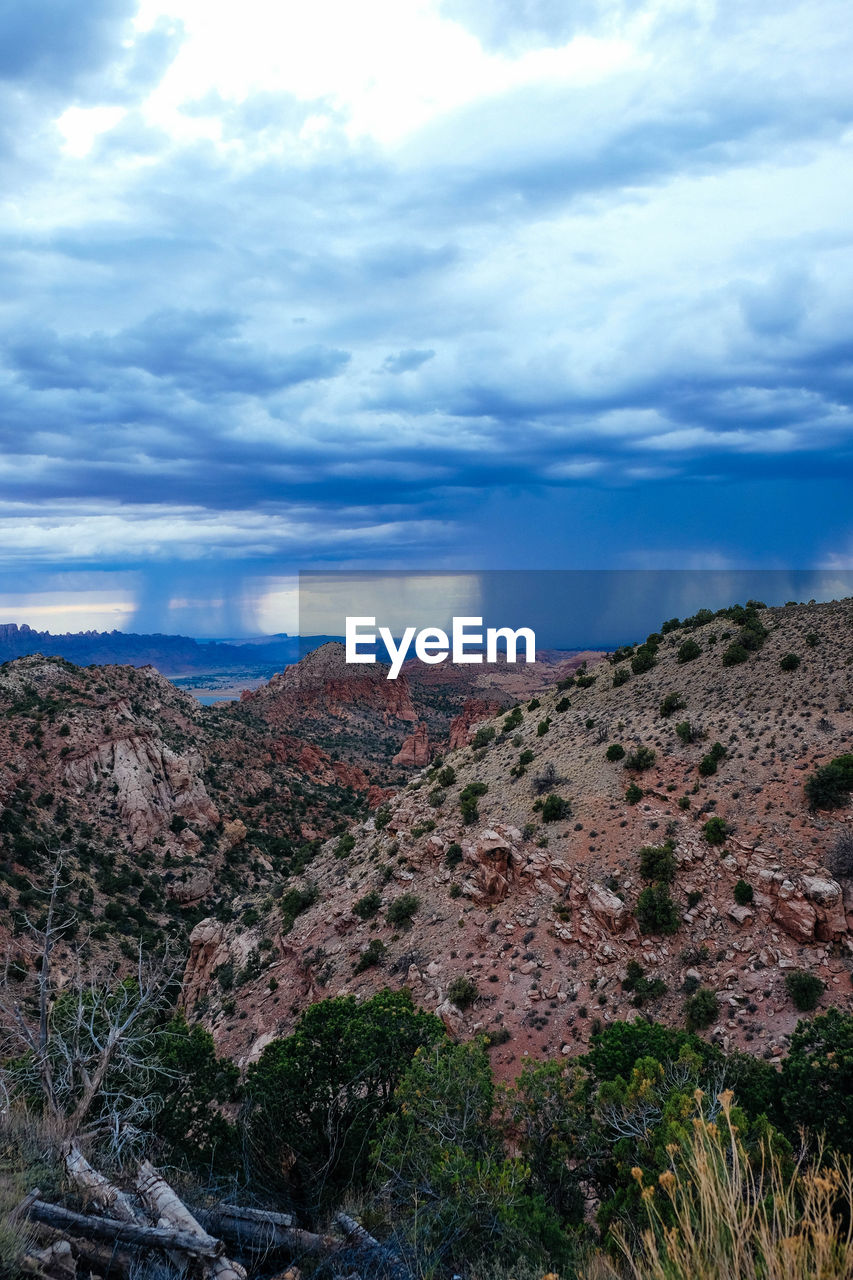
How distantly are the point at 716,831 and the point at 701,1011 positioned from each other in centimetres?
564

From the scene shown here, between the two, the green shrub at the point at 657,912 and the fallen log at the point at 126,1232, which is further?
the green shrub at the point at 657,912

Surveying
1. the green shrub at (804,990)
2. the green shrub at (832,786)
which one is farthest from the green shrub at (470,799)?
the green shrub at (804,990)

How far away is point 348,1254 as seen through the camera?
8461mm

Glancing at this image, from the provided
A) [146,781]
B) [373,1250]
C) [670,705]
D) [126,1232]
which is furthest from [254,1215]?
[146,781]

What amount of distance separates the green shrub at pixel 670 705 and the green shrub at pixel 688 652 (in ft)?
14.1

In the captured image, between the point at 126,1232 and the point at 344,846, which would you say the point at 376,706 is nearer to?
the point at 344,846

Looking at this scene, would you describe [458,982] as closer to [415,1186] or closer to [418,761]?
[415,1186]

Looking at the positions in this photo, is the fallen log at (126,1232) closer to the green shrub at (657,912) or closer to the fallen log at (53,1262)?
the fallen log at (53,1262)

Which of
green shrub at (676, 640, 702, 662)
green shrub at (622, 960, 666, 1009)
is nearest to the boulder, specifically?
green shrub at (622, 960, 666, 1009)

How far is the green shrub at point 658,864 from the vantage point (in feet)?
69.8

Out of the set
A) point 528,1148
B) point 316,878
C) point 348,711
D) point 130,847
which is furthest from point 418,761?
point 528,1148

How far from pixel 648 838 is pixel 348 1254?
16656 millimetres

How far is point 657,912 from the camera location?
2045 centimetres

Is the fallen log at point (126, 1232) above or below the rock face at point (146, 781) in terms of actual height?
above
